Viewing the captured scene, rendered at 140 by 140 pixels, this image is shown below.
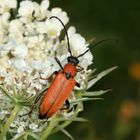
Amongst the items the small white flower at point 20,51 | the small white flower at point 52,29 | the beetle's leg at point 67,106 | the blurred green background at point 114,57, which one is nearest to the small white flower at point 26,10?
the small white flower at point 52,29

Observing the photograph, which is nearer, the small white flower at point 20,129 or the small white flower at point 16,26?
the small white flower at point 20,129

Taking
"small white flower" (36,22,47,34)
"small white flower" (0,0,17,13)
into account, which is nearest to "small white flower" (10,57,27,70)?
"small white flower" (36,22,47,34)

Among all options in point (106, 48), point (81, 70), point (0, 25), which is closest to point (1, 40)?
point (0, 25)

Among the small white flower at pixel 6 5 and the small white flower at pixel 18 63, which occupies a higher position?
the small white flower at pixel 6 5

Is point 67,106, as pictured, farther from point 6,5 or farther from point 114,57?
point 114,57

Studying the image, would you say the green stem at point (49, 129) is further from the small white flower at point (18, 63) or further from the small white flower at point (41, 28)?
the small white flower at point (41, 28)

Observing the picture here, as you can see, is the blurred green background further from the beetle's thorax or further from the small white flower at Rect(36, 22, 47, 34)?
the beetle's thorax

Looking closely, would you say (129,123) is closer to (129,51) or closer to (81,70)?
(129,51)
